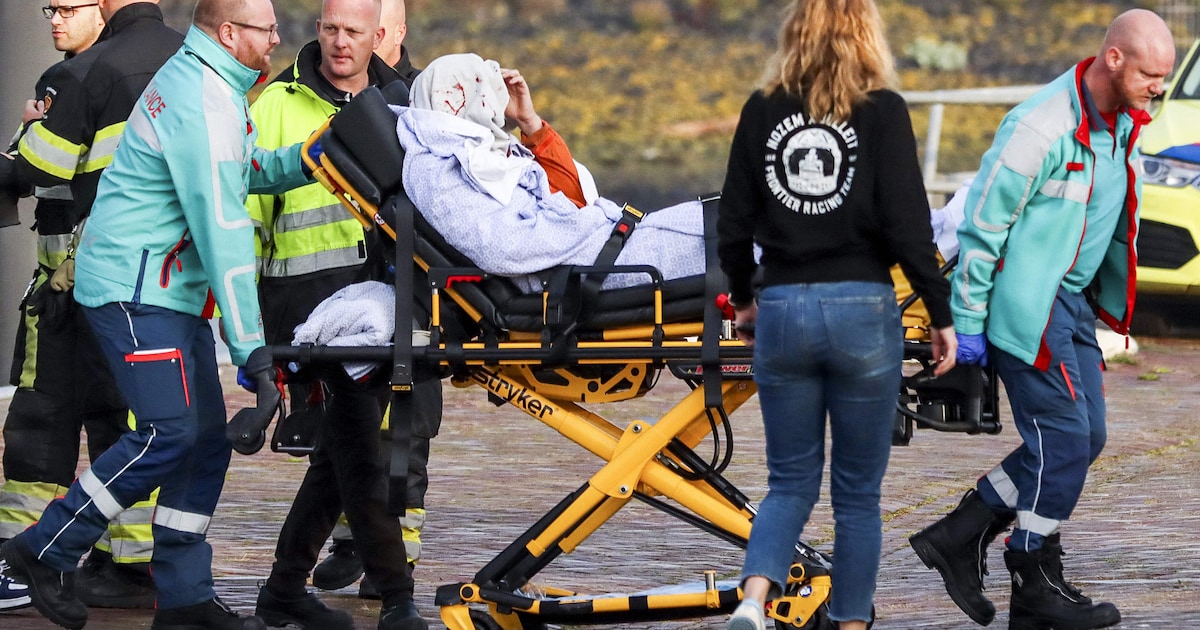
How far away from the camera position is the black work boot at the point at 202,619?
218 inches

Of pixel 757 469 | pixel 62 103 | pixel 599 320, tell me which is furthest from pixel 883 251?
pixel 757 469

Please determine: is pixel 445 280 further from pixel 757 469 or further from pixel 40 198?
pixel 757 469

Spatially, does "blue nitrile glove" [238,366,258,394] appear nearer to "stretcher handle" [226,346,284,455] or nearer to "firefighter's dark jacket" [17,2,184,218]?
"stretcher handle" [226,346,284,455]

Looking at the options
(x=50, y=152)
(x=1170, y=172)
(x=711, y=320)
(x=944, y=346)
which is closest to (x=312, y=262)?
(x=50, y=152)

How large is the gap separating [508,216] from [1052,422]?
164cm

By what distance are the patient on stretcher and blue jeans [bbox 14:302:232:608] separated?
0.90m

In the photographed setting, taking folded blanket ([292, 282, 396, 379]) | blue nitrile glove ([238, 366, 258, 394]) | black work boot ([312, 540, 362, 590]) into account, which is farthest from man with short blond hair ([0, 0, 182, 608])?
folded blanket ([292, 282, 396, 379])

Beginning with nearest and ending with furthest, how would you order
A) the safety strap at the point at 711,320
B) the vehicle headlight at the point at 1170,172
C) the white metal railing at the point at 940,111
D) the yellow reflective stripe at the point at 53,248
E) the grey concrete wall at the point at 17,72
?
1. the safety strap at the point at 711,320
2. the yellow reflective stripe at the point at 53,248
3. the grey concrete wall at the point at 17,72
4. the vehicle headlight at the point at 1170,172
5. the white metal railing at the point at 940,111

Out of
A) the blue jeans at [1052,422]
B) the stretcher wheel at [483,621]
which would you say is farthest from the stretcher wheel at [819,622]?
the stretcher wheel at [483,621]

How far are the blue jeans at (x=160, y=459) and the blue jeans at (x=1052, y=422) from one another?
226 centimetres

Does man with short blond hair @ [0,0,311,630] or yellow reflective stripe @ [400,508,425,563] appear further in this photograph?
yellow reflective stripe @ [400,508,425,563]

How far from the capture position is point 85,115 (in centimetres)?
606

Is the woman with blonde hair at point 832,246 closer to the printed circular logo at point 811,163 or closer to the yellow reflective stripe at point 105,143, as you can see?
the printed circular logo at point 811,163

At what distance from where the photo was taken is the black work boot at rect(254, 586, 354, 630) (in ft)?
19.2
